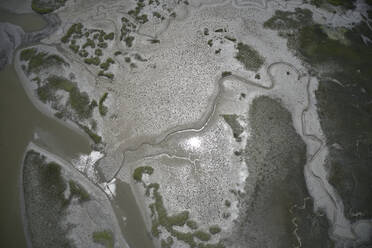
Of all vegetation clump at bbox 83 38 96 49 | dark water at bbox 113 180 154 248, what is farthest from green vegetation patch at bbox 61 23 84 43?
dark water at bbox 113 180 154 248

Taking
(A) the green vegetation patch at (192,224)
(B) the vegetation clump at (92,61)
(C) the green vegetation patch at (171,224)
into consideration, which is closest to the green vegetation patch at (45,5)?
(B) the vegetation clump at (92,61)

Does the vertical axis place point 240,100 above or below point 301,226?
above

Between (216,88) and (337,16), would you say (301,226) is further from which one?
(337,16)

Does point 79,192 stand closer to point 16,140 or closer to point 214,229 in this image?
point 16,140

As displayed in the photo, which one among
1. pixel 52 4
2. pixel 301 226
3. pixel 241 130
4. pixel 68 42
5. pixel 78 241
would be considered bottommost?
pixel 78 241

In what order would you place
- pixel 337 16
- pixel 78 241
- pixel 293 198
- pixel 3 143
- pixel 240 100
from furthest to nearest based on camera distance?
pixel 337 16, pixel 240 100, pixel 3 143, pixel 293 198, pixel 78 241

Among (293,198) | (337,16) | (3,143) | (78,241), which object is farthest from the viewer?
(337,16)

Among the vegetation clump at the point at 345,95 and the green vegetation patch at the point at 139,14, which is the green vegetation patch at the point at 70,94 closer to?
the green vegetation patch at the point at 139,14

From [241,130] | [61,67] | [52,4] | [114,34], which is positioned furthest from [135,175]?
[52,4]
